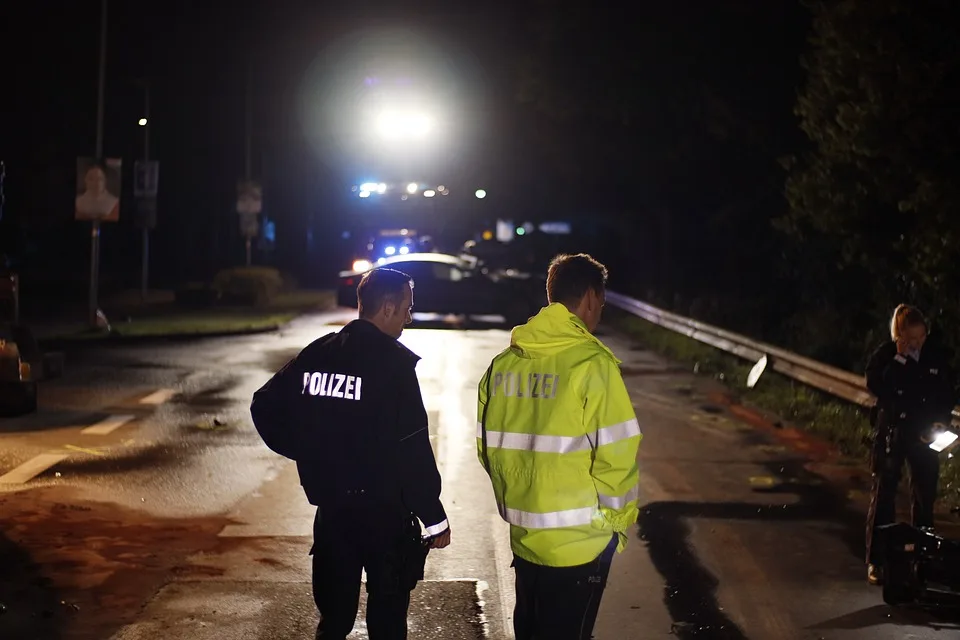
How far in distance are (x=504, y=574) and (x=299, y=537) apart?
5.10 ft

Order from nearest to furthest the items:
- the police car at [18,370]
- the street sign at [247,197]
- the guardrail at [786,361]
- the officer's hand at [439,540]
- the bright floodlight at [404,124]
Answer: the officer's hand at [439,540] < the guardrail at [786,361] < the police car at [18,370] < the street sign at [247,197] < the bright floodlight at [404,124]

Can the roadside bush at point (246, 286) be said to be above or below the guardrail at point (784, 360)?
below

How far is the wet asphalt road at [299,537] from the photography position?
644 centimetres

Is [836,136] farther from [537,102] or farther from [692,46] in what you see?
[537,102]

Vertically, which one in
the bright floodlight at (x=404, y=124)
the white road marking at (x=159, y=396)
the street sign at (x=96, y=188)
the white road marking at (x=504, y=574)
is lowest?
the white road marking at (x=159, y=396)

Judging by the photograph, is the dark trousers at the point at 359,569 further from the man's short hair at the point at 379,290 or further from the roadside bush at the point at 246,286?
the roadside bush at the point at 246,286

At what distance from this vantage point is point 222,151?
171 ft

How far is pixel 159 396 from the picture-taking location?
15.1 metres

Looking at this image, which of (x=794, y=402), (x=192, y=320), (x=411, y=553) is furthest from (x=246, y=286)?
(x=411, y=553)

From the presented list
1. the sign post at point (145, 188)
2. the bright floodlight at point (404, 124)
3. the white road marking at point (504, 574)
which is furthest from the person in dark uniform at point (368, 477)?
the bright floodlight at point (404, 124)

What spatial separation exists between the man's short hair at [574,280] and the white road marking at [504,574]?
172 centimetres

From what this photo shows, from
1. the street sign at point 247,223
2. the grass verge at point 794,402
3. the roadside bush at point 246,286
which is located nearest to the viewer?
the grass verge at point 794,402

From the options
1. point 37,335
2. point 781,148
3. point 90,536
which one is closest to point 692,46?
point 781,148

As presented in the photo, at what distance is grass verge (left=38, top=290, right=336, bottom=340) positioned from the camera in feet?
75.5
